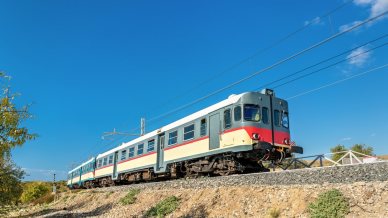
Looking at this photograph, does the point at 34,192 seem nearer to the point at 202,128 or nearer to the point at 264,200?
the point at 202,128

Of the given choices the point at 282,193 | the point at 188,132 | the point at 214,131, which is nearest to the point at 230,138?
the point at 214,131

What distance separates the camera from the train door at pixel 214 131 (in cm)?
1539

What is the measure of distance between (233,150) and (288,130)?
3.38 metres

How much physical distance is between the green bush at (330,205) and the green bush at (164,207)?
534 centimetres

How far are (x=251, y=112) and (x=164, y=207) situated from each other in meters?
5.42

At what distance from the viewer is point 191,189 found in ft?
42.8

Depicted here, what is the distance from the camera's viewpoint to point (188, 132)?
1788 centimetres

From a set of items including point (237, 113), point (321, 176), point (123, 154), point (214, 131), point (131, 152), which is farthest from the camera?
point (123, 154)

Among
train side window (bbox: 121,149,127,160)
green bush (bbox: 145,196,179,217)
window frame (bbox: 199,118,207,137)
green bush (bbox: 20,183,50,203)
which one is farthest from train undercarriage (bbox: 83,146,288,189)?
green bush (bbox: 20,183,50,203)

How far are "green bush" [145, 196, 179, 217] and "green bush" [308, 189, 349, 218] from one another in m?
5.34

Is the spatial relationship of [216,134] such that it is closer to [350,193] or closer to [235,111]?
[235,111]

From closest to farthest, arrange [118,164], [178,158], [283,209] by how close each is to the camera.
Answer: [283,209], [178,158], [118,164]

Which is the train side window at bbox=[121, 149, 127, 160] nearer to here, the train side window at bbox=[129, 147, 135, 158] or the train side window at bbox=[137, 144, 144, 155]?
the train side window at bbox=[129, 147, 135, 158]

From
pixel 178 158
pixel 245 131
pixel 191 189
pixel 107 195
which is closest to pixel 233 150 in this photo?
pixel 245 131
